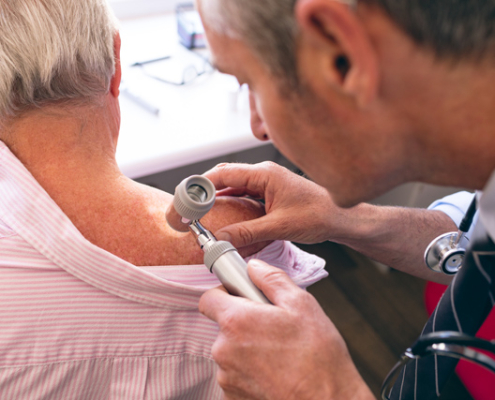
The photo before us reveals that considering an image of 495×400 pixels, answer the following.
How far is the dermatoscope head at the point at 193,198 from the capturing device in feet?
2.29

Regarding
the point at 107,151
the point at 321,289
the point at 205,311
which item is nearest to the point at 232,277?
the point at 205,311

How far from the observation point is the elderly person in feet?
2.34

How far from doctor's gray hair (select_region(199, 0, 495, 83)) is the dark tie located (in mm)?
344

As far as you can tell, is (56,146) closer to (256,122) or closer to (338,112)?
(256,122)

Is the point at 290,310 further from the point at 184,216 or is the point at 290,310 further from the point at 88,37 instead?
the point at 88,37

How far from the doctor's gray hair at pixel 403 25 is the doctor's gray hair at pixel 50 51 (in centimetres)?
32

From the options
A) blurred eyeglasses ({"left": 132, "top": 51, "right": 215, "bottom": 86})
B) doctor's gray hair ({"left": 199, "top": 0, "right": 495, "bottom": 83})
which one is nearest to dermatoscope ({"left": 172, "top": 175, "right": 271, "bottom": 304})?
doctor's gray hair ({"left": 199, "top": 0, "right": 495, "bottom": 83})

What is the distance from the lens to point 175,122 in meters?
1.39

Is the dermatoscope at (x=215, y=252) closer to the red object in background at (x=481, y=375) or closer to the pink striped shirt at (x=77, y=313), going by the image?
the pink striped shirt at (x=77, y=313)

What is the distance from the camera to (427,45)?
0.47m

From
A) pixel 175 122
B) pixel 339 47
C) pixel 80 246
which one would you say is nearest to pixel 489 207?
pixel 339 47

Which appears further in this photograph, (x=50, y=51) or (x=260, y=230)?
(x=260, y=230)

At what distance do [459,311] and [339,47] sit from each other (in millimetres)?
537

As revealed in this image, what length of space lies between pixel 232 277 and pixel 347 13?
42 centimetres
